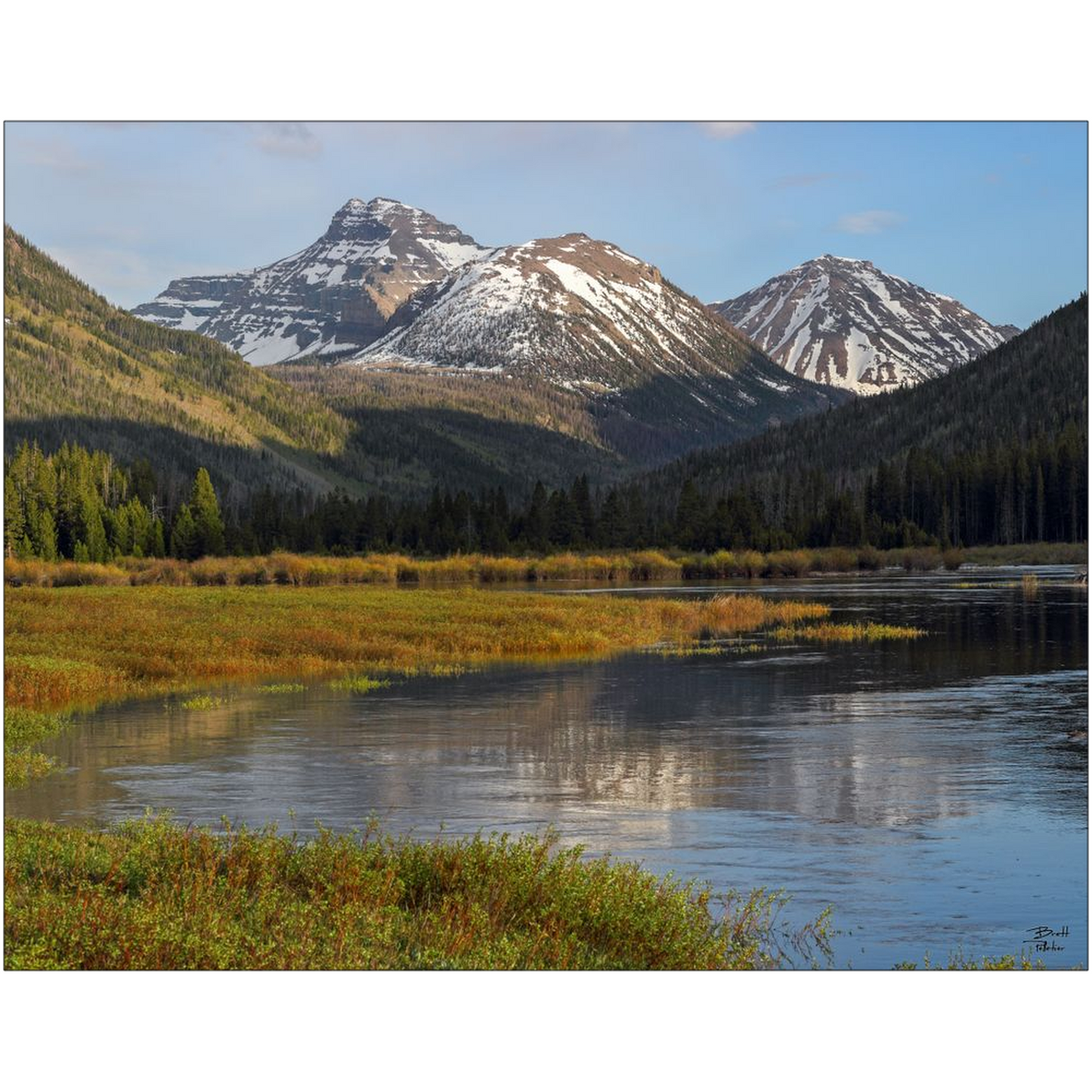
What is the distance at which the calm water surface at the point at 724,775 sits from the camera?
17.9m

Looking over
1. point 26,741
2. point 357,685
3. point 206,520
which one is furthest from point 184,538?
point 26,741

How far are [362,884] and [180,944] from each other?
273 centimetres

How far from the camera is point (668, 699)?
120 feet

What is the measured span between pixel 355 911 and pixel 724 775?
1238 centimetres

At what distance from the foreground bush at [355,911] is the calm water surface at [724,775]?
1877mm

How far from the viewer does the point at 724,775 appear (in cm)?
2559

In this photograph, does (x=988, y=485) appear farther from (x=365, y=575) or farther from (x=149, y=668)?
(x=149, y=668)

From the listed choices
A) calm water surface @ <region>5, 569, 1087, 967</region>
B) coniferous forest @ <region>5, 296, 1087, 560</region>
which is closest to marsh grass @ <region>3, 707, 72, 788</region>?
calm water surface @ <region>5, 569, 1087, 967</region>

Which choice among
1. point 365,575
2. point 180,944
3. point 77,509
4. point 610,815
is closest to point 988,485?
point 365,575

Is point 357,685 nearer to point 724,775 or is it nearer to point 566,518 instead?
point 724,775

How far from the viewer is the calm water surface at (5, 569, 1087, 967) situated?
17.9 m

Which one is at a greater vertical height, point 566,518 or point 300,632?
point 566,518
